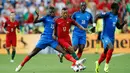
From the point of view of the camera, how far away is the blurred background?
1291 inches

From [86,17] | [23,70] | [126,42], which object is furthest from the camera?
[126,42]

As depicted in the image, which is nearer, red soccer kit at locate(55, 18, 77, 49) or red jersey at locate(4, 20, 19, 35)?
red soccer kit at locate(55, 18, 77, 49)

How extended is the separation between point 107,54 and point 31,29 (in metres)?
15.6

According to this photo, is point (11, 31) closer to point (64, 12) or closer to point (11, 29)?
point (11, 29)

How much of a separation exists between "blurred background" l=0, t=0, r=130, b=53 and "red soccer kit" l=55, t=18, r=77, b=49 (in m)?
12.1

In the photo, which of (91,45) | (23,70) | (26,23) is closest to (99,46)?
(91,45)

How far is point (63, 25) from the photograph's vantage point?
19609mm

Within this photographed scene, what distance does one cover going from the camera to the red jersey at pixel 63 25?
19.4m

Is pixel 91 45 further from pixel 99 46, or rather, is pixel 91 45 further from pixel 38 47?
pixel 38 47

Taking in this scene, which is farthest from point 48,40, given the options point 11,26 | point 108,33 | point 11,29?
point 11,29

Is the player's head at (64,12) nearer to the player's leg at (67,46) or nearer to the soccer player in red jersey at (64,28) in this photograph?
the soccer player in red jersey at (64,28)

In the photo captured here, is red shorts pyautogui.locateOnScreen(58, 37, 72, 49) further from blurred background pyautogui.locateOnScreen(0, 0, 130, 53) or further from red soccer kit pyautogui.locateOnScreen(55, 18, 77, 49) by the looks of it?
blurred background pyautogui.locateOnScreen(0, 0, 130, 53)

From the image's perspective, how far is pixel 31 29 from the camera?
33875mm

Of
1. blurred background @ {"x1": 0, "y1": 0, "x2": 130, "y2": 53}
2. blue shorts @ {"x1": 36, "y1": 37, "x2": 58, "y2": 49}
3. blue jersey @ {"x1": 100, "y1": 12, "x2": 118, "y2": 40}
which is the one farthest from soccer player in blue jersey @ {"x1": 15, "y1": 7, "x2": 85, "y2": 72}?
blurred background @ {"x1": 0, "y1": 0, "x2": 130, "y2": 53}
